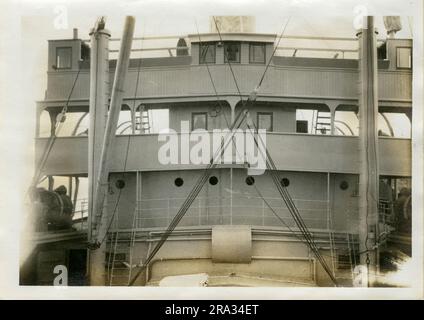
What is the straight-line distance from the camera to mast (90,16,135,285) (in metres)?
2.50

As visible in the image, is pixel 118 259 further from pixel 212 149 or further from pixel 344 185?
pixel 344 185

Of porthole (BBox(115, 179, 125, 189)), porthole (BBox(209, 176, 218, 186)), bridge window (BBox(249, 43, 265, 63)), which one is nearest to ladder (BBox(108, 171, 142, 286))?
porthole (BBox(115, 179, 125, 189))

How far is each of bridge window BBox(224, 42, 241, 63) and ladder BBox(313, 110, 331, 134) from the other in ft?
1.81

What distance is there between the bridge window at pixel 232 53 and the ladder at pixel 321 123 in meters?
0.55

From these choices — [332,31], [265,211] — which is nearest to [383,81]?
[332,31]

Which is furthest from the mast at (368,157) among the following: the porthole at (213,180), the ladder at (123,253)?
the ladder at (123,253)

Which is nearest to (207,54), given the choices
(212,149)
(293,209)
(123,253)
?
(212,149)

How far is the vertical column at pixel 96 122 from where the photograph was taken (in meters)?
2.59

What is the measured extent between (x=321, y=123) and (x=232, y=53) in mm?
628

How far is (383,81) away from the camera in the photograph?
99.9 inches

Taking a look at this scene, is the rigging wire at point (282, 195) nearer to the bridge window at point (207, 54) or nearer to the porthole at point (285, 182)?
the porthole at point (285, 182)

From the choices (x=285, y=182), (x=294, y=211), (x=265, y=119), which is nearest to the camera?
(x=294, y=211)

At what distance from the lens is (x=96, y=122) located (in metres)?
2.60
